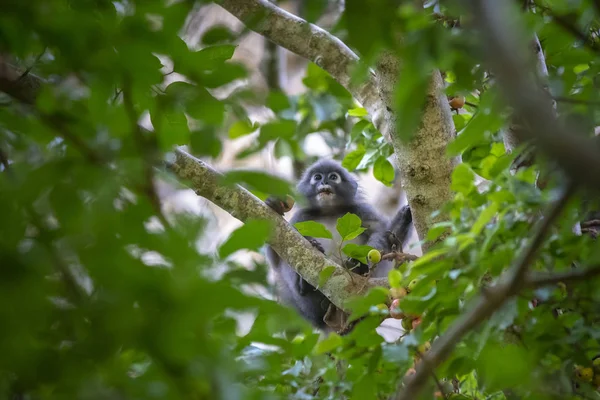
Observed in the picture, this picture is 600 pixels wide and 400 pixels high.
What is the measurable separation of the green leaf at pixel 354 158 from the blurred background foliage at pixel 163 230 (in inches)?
77.7

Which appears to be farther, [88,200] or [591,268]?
[591,268]

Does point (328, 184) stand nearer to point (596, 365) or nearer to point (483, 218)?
point (596, 365)

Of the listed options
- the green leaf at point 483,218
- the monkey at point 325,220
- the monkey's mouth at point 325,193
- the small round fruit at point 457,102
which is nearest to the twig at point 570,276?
the green leaf at point 483,218

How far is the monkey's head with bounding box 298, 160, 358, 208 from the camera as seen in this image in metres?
5.21

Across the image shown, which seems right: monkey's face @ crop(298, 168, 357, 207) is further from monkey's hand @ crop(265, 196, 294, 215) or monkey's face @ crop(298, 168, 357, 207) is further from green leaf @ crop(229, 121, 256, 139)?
Answer: green leaf @ crop(229, 121, 256, 139)

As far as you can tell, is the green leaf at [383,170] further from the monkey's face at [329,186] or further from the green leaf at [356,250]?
the monkey's face at [329,186]

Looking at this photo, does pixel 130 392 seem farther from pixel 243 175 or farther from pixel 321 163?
pixel 321 163

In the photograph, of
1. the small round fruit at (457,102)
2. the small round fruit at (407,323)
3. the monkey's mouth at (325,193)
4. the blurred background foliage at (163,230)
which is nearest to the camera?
the blurred background foliage at (163,230)

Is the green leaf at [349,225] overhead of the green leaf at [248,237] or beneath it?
beneath

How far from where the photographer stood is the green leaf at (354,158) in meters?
3.65

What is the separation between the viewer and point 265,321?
1653 mm

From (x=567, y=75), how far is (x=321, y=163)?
3.75 m

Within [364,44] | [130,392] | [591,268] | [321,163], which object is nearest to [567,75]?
[591,268]

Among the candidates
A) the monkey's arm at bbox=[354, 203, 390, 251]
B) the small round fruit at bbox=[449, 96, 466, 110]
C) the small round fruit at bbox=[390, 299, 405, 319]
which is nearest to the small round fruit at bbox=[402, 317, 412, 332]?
the small round fruit at bbox=[390, 299, 405, 319]
